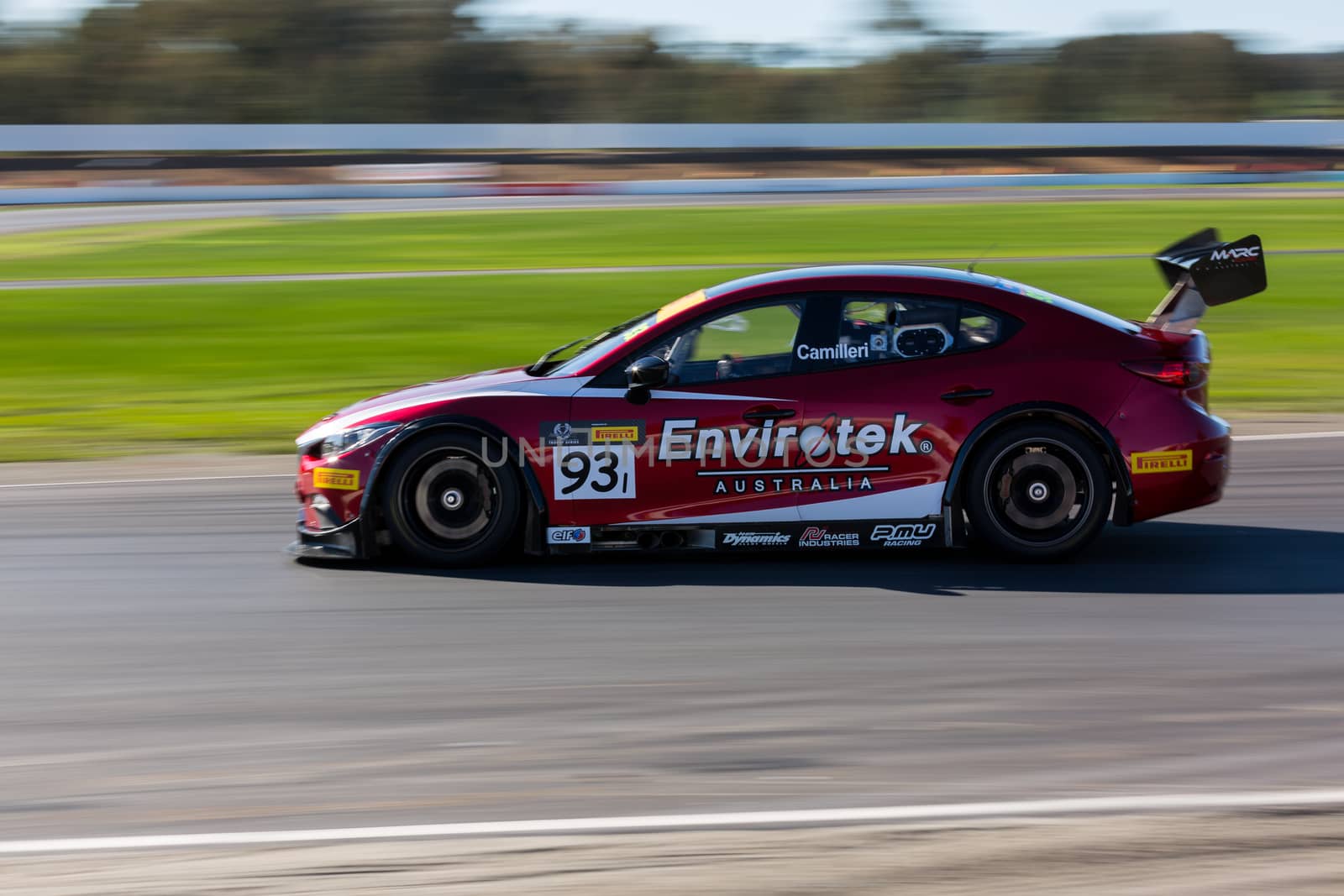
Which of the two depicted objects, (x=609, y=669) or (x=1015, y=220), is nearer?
(x=609, y=669)

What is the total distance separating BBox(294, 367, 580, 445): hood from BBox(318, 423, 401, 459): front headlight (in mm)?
32

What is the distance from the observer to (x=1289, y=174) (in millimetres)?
40812

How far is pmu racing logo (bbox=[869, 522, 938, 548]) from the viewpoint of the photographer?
6.91 m

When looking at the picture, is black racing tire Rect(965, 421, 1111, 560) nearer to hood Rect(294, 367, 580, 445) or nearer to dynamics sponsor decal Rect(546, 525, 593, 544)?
dynamics sponsor decal Rect(546, 525, 593, 544)

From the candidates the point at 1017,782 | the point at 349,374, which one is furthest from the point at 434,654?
the point at 349,374

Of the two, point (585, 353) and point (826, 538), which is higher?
point (585, 353)

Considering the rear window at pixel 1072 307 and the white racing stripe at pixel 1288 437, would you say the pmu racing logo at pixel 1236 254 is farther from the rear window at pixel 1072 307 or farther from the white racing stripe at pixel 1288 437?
the white racing stripe at pixel 1288 437

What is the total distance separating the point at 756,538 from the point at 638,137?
38769 millimetres

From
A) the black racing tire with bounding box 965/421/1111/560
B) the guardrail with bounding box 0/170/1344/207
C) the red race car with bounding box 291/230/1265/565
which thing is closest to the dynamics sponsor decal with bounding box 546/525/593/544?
the red race car with bounding box 291/230/1265/565

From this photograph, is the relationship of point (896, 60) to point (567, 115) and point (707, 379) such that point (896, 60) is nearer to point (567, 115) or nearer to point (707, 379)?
point (567, 115)

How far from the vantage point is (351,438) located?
706 centimetres

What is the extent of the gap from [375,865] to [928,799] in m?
1.56

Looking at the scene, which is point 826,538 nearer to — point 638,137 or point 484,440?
point 484,440

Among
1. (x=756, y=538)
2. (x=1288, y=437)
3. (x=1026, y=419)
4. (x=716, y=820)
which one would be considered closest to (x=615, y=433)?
(x=756, y=538)
